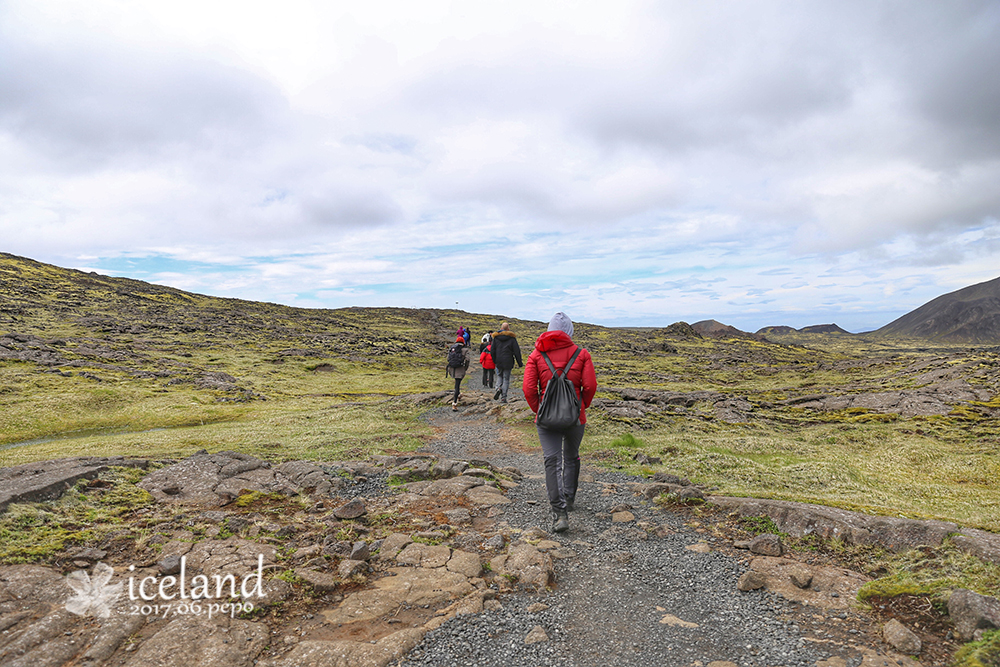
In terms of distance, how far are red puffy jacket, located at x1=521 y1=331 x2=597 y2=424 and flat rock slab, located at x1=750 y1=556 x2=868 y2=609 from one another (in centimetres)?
438

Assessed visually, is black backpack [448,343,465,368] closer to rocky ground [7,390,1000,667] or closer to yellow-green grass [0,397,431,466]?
yellow-green grass [0,397,431,466]

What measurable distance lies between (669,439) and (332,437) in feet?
53.9

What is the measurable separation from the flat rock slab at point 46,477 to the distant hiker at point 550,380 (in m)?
10.3

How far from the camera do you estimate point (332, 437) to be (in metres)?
23.6

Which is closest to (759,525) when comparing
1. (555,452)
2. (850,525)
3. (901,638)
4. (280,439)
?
(850,525)

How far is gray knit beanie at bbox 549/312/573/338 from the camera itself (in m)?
11.4

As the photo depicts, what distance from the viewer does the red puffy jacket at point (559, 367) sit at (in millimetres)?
11016

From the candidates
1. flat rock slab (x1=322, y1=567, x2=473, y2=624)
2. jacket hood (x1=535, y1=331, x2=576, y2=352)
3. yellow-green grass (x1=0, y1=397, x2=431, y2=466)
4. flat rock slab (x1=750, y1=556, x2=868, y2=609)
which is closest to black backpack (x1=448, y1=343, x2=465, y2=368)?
yellow-green grass (x1=0, y1=397, x2=431, y2=466)

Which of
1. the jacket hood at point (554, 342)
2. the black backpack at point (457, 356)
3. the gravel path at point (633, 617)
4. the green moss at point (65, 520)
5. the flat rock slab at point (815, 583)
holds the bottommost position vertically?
the gravel path at point (633, 617)

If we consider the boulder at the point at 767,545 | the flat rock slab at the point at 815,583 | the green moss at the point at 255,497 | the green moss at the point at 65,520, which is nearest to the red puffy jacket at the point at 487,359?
the green moss at the point at 255,497

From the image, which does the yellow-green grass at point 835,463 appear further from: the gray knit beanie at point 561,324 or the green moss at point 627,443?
the gray knit beanie at point 561,324

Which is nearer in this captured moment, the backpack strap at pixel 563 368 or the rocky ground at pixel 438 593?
the rocky ground at pixel 438 593

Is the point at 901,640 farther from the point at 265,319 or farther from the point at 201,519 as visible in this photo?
the point at 265,319

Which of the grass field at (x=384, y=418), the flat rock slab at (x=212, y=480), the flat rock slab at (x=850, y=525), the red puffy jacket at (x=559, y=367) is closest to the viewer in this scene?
the flat rock slab at (x=850, y=525)
